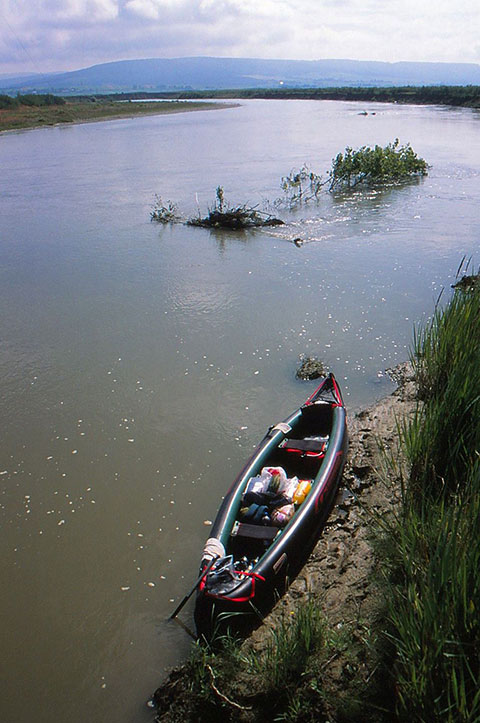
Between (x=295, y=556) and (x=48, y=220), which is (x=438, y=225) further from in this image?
(x=295, y=556)

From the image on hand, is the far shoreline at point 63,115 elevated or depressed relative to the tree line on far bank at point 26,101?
depressed

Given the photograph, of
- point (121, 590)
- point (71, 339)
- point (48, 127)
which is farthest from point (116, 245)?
point (48, 127)

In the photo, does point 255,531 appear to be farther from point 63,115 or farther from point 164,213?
point 63,115

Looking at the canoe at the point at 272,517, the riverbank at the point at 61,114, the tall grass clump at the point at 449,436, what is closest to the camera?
the canoe at the point at 272,517

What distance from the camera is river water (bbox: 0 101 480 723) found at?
12.9 ft

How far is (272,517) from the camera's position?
13.7 feet

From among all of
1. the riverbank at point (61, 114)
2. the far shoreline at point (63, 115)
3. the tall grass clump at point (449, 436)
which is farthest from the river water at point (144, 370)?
the riverbank at point (61, 114)

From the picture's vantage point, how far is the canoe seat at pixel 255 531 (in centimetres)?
394

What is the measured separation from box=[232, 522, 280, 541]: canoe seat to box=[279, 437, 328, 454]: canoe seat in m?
0.99

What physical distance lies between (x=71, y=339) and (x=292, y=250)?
594 centimetres

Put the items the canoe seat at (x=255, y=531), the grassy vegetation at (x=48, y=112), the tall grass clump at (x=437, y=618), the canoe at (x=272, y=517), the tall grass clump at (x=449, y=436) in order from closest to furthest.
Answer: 1. the tall grass clump at (x=437, y=618)
2. the canoe at (x=272, y=517)
3. the tall grass clump at (x=449, y=436)
4. the canoe seat at (x=255, y=531)
5. the grassy vegetation at (x=48, y=112)

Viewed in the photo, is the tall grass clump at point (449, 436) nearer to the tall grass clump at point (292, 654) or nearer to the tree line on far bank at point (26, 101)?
the tall grass clump at point (292, 654)

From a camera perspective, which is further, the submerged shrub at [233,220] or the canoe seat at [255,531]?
the submerged shrub at [233,220]

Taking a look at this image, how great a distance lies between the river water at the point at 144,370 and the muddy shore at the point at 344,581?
0.59m
